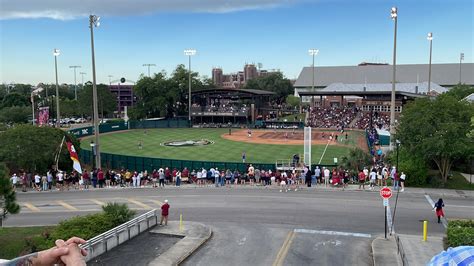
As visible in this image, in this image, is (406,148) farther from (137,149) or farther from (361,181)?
(137,149)

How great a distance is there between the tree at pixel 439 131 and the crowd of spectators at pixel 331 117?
50863 millimetres

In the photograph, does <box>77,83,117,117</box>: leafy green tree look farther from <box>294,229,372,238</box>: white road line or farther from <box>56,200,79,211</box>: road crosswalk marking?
<box>294,229,372,238</box>: white road line

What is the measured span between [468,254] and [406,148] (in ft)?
96.6

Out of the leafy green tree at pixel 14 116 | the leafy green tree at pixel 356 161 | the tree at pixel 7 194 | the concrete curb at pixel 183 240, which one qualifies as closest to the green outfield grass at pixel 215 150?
the leafy green tree at pixel 356 161

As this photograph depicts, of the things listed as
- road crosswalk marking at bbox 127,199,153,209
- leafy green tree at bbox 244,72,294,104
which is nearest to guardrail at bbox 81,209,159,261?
road crosswalk marking at bbox 127,199,153,209

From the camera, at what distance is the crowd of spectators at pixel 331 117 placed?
8439 centimetres

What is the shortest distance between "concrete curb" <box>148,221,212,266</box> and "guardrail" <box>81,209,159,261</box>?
589 millimetres

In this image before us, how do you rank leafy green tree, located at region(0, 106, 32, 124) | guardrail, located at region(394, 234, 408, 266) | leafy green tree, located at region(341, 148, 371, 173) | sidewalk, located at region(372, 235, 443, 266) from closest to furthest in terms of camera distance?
1. guardrail, located at region(394, 234, 408, 266)
2. sidewalk, located at region(372, 235, 443, 266)
3. leafy green tree, located at region(341, 148, 371, 173)
4. leafy green tree, located at region(0, 106, 32, 124)

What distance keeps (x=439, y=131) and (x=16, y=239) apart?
24701 millimetres

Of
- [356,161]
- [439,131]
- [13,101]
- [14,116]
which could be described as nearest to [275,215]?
[439,131]

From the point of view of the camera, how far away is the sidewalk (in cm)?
1616

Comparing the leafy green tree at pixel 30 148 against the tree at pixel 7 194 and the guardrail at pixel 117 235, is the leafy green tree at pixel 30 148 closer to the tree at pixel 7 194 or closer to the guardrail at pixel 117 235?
the tree at pixel 7 194

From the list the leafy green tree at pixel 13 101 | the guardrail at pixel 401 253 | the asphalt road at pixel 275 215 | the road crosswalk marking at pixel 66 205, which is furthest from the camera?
the leafy green tree at pixel 13 101

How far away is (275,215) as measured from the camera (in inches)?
908
